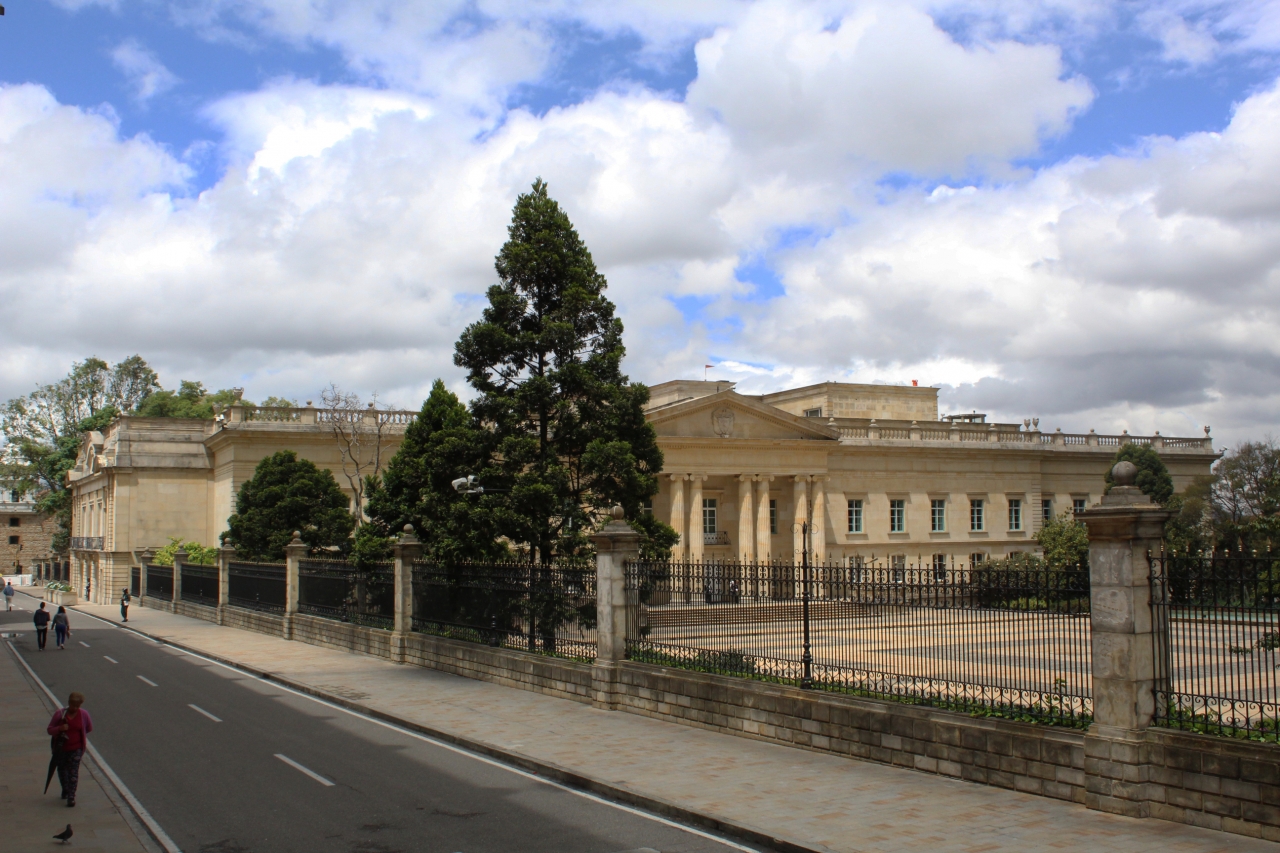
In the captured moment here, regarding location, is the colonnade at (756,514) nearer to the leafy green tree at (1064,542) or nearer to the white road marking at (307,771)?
the leafy green tree at (1064,542)

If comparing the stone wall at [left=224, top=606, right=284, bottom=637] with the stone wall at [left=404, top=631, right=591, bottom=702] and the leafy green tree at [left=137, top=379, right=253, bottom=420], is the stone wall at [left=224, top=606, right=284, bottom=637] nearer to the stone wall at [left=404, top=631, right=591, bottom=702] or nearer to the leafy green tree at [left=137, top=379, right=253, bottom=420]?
the stone wall at [left=404, top=631, right=591, bottom=702]

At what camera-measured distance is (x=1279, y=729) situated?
346 inches

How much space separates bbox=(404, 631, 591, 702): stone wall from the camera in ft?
57.1

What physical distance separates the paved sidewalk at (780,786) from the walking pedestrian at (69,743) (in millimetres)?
4914

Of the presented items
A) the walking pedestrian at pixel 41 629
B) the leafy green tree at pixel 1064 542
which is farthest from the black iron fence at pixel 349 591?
the leafy green tree at pixel 1064 542

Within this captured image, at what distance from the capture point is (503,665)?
19.4 m

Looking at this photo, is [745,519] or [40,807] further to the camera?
[745,519]

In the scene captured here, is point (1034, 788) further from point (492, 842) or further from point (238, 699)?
point (238, 699)

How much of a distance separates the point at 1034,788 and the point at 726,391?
39832 millimetres

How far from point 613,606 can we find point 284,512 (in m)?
28.4

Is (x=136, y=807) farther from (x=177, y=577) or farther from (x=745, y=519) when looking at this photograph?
(x=745, y=519)

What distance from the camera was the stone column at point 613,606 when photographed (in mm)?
16422

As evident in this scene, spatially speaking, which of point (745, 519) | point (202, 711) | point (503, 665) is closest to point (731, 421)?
point (745, 519)

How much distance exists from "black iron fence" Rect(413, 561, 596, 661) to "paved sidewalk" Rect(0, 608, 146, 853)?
7.53 m
